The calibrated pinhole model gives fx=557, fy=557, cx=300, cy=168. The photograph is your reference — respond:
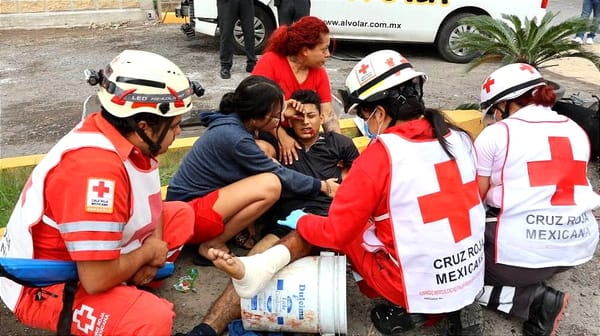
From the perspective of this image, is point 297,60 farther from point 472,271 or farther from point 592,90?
point 592,90

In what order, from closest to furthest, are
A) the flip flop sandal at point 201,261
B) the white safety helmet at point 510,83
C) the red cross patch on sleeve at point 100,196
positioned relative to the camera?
1. the red cross patch on sleeve at point 100,196
2. the white safety helmet at point 510,83
3. the flip flop sandal at point 201,261

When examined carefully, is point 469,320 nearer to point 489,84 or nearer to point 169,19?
point 489,84

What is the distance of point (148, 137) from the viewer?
229 centimetres

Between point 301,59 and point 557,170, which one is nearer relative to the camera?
point 557,170

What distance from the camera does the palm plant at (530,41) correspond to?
523 cm

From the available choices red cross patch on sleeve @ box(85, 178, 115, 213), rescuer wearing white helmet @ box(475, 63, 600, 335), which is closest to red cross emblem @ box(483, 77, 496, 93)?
rescuer wearing white helmet @ box(475, 63, 600, 335)

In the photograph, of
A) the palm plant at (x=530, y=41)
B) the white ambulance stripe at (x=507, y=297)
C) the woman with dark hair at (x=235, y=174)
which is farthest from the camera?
the palm plant at (x=530, y=41)

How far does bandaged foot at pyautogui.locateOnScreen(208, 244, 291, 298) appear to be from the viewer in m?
2.33

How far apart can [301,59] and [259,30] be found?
13.8 feet

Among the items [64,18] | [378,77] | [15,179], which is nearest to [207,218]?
[378,77]

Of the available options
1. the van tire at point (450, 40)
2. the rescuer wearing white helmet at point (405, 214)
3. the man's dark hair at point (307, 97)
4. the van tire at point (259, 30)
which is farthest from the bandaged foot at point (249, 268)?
the van tire at point (450, 40)

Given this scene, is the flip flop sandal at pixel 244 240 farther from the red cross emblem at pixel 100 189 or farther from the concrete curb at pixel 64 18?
the concrete curb at pixel 64 18

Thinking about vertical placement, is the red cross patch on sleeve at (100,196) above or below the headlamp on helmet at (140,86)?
below

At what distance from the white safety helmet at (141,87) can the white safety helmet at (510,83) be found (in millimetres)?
1683
